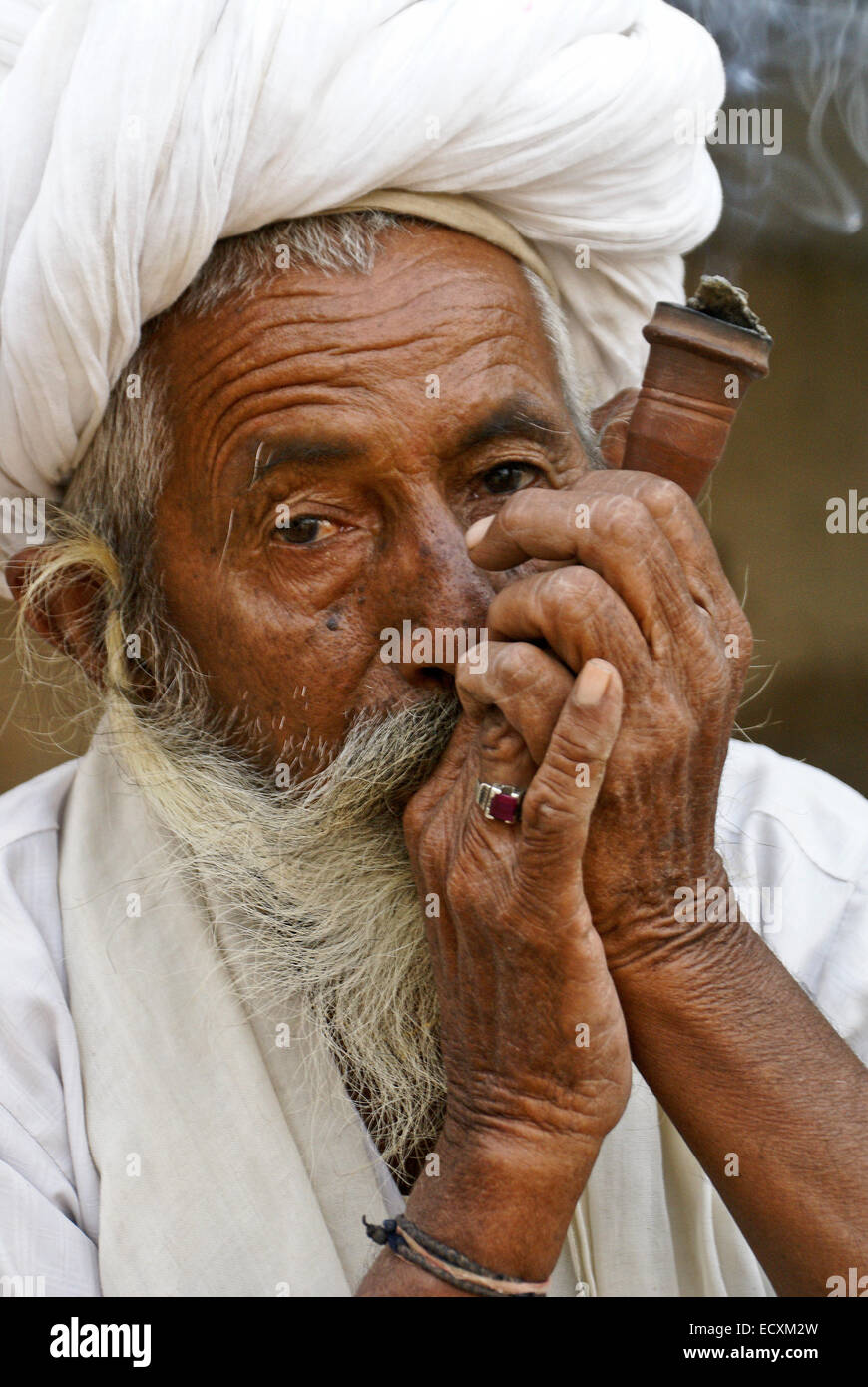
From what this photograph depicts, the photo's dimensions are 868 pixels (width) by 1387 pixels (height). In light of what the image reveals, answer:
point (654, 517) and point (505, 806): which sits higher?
point (654, 517)

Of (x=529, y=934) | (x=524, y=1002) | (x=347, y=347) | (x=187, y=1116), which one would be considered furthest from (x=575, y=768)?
(x=187, y=1116)

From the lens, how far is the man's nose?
2.19 m

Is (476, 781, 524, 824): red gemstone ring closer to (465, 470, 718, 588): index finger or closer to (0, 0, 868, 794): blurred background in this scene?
(465, 470, 718, 588): index finger

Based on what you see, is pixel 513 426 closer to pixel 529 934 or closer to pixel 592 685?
pixel 592 685

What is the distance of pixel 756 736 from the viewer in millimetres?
5426

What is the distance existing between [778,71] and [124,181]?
3.29 meters

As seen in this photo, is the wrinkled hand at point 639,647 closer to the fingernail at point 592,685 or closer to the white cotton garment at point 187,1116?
the fingernail at point 592,685

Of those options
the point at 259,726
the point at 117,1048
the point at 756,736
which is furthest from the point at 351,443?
the point at 756,736

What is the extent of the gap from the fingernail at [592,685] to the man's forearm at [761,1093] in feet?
1.45

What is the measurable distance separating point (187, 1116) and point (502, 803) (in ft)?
2.79

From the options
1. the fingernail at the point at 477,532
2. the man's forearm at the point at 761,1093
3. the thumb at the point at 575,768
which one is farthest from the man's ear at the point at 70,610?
the man's forearm at the point at 761,1093

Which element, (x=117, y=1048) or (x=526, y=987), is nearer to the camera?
(x=526, y=987)

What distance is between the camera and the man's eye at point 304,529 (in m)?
2.34
